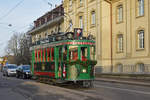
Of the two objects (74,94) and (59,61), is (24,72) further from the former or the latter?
(74,94)

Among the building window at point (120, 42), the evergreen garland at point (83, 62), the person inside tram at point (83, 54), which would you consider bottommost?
the evergreen garland at point (83, 62)

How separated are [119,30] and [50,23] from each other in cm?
2122

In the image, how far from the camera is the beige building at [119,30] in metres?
29.2

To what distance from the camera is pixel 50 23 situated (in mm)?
51375

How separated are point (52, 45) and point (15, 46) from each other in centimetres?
6527

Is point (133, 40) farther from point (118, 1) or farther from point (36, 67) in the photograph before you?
point (36, 67)

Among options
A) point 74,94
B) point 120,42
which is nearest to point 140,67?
point 120,42

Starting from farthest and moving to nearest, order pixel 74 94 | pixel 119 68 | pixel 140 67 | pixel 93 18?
pixel 93 18
pixel 119 68
pixel 140 67
pixel 74 94

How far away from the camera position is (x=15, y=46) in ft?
266

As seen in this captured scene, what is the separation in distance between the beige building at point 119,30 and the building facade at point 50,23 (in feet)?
24.6

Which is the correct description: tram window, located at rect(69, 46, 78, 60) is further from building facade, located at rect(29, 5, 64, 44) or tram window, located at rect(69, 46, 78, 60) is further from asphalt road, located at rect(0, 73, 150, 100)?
building facade, located at rect(29, 5, 64, 44)

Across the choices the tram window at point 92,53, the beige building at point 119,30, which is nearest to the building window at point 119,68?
the beige building at point 119,30

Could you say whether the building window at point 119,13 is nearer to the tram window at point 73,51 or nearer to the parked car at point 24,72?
the parked car at point 24,72

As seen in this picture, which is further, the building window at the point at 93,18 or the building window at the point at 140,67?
the building window at the point at 93,18
